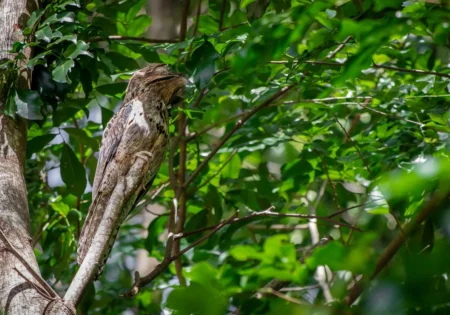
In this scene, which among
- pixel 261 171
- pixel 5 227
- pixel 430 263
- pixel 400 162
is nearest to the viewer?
pixel 430 263

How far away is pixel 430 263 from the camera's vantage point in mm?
838

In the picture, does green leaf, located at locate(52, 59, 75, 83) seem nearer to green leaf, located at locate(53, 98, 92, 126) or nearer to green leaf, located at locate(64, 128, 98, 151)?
green leaf, located at locate(53, 98, 92, 126)

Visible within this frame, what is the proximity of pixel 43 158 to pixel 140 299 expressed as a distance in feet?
3.45

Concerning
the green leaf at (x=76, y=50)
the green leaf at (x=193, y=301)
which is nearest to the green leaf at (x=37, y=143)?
the green leaf at (x=76, y=50)

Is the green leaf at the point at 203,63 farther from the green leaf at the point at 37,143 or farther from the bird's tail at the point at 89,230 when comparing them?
the green leaf at the point at 37,143

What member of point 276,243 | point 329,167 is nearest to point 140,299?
point 329,167

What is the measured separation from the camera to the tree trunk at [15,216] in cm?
202

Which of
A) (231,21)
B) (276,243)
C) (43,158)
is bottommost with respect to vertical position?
(43,158)

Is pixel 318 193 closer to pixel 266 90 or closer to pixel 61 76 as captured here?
pixel 266 90

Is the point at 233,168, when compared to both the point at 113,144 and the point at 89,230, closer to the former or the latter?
the point at 113,144

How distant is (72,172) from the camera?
3.20m

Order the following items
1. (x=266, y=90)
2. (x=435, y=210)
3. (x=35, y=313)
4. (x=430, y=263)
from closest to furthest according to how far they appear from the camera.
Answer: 1. (x=430, y=263)
2. (x=435, y=210)
3. (x=35, y=313)
4. (x=266, y=90)

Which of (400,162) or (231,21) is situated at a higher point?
(231,21)

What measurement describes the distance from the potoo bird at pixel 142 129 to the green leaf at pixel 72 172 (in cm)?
42
